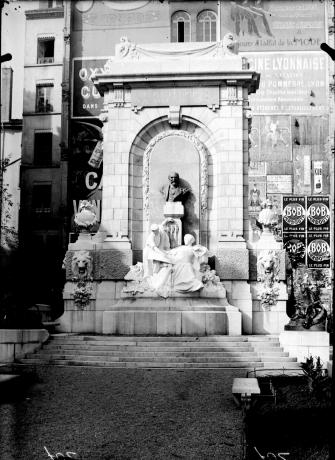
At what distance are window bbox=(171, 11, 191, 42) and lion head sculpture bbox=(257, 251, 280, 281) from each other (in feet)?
87.3

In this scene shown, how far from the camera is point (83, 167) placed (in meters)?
46.4

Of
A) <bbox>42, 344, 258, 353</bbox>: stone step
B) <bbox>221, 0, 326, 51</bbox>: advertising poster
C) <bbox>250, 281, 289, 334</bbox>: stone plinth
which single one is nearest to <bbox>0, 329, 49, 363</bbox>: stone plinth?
<bbox>42, 344, 258, 353</bbox>: stone step

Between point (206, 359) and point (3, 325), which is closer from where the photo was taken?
point (206, 359)

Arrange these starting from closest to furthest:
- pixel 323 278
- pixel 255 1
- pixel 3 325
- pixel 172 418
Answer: pixel 172 418 < pixel 3 325 < pixel 323 278 < pixel 255 1

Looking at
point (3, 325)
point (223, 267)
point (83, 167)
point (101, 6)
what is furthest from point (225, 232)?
point (101, 6)

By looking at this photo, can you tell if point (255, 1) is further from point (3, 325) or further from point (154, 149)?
point (3, 325)

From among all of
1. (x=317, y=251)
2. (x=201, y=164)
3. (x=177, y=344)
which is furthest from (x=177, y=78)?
(x=317, y=251)

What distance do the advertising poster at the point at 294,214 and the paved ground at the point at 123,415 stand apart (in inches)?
1110

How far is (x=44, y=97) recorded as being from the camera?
50312 mm

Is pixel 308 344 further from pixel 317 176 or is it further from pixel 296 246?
pixel 317 176

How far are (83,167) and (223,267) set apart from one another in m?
25.4

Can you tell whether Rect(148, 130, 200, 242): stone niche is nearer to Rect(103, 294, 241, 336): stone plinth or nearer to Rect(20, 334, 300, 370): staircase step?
Rect(103, 294, 241, 336): stone plinth

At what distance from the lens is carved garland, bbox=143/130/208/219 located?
23672mm

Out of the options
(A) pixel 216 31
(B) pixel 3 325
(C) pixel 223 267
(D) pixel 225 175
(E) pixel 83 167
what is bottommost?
(B) pixel 3 325
